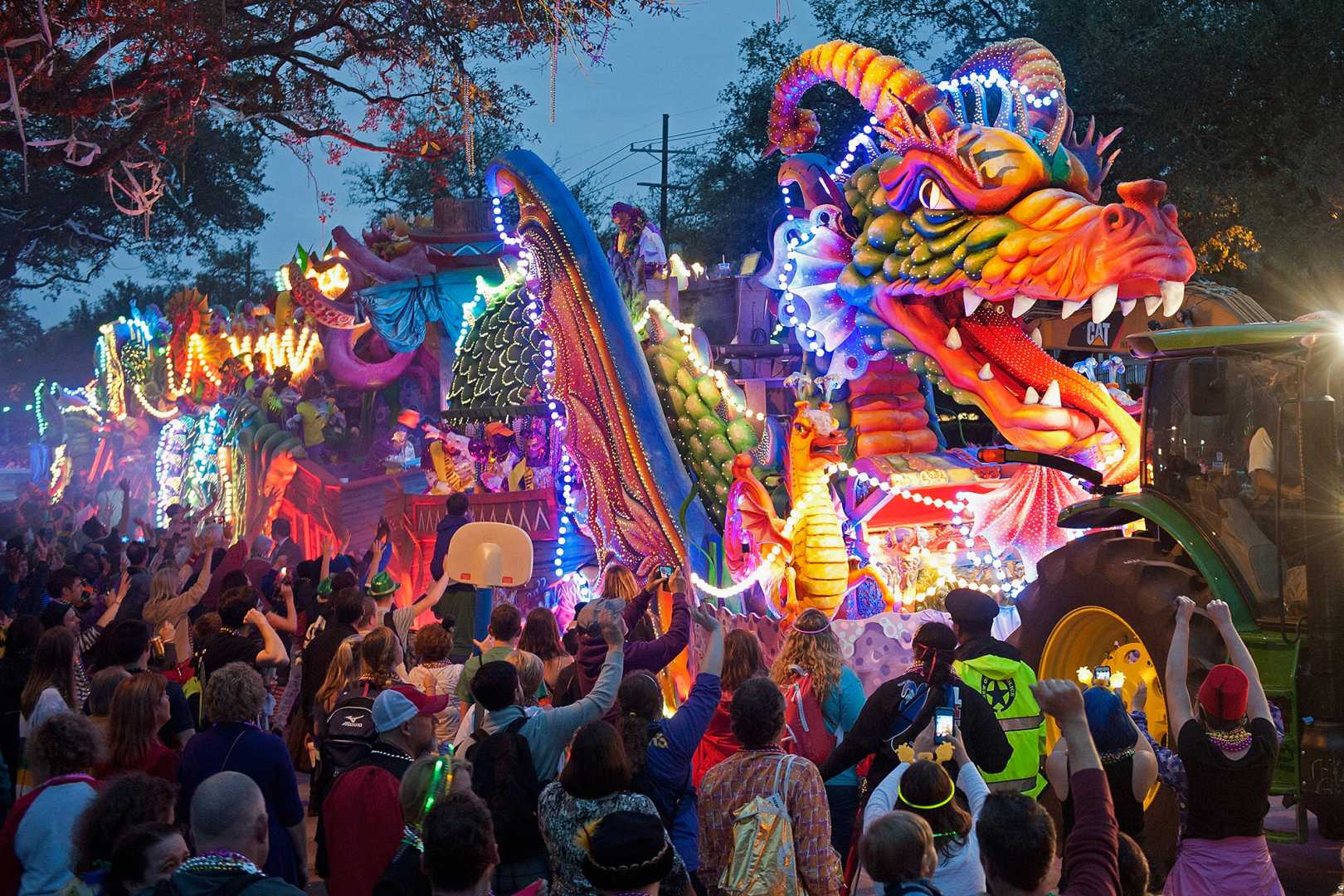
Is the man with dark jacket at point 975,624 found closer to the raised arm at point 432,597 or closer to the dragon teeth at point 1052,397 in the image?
the raised arm at point 432,597

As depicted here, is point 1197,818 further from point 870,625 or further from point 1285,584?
point 870,625

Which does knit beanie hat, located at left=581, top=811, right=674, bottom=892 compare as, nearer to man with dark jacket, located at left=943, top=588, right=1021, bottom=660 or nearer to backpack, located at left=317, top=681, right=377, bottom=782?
backpack, located at left=317, top=681, right=377, bottom=782

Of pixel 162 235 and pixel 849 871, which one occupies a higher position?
pixel 162 235

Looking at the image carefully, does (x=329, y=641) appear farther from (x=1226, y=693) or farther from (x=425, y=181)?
(x=425, y=181)

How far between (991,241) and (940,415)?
2373 millimetres

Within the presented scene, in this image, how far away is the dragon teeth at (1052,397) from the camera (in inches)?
373

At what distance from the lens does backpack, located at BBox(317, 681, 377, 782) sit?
5.36 m

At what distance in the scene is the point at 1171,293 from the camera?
8.70 meters

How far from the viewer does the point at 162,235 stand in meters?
26.2

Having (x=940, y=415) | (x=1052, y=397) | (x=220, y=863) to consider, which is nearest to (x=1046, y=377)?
(x=1052, y=397)

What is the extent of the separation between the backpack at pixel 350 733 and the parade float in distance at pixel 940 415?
367cm

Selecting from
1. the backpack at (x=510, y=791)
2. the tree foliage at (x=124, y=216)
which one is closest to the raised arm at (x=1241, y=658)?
the backpack at (x=510, y=791)

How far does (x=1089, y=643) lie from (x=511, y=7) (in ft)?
19.1

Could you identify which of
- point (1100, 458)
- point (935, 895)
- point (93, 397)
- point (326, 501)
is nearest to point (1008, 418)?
point (1100, 458)
